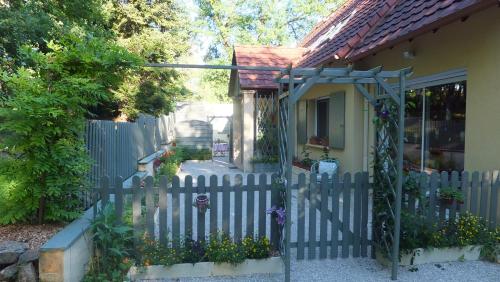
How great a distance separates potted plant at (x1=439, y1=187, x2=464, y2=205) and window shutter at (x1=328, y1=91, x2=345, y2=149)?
3848 millimetres

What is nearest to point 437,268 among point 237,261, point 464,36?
point 237,261

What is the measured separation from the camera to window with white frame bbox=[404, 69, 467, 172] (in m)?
4.94

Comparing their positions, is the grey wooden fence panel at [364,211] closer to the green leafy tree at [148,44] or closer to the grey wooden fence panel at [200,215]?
the grey wooden fence panel at [200,215]

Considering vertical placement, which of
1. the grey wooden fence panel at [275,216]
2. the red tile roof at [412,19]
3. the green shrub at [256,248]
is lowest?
the green shrub at [256,248]

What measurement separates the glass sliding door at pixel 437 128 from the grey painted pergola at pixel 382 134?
96 centimetres

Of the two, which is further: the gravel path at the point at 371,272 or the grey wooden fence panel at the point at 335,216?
the grey wooden fence panel at the point at 335,216

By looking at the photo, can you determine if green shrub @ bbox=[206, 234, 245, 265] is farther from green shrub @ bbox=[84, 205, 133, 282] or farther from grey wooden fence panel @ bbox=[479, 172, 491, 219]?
grey wooden fence panel @ bbox=[479, 172, 491, 219]

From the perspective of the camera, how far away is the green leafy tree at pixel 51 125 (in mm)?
3279

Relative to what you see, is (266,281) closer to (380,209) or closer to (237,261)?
(237,261)

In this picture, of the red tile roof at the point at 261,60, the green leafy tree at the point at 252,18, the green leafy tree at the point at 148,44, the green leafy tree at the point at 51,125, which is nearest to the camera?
the green leafy tree at the point at 51,125

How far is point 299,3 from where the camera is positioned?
2388cm

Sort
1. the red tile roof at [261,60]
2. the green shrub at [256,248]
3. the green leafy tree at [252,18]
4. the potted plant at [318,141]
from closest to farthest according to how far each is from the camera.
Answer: the green shrub at [256,248], the potted plant at [318,141], the red tile roof at [261,60], the green leafy tree at [252,18]

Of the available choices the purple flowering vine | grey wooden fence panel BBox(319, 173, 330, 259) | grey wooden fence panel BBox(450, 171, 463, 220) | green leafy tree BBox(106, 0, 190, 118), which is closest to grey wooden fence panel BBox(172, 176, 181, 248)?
the purple flowering vine

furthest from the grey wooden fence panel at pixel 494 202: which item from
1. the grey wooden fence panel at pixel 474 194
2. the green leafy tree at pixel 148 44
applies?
the green leafy tree at pixel 148 44
